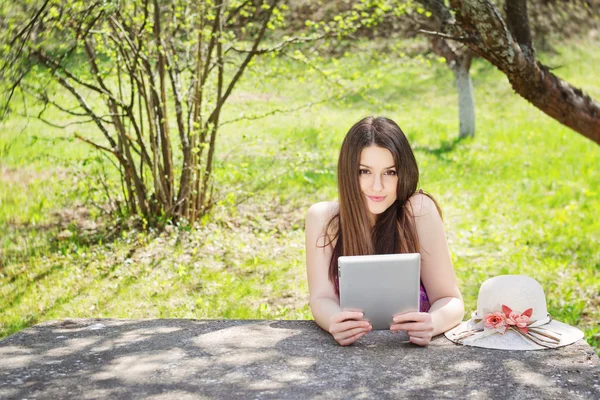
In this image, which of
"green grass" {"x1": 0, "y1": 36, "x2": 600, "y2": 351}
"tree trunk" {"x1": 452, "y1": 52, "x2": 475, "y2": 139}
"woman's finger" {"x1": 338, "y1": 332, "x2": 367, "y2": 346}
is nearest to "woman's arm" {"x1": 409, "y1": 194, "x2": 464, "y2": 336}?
"woman's finger" {"x1": 338, "y1": 332, "x2": 367, "y2": 346}

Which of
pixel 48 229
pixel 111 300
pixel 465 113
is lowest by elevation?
pixel 111 300

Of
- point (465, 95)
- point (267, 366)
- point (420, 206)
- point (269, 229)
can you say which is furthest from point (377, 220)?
point (465, 95)

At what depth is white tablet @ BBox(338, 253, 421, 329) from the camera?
2.91 meters

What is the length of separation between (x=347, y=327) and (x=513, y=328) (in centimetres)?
63

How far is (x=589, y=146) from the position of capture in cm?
1380

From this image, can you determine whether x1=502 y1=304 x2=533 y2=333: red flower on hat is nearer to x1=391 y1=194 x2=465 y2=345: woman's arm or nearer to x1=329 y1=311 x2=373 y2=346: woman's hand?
x1=391 y1=194 x2=465 y2=345: woman's arm

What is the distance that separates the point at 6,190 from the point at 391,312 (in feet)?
28.1

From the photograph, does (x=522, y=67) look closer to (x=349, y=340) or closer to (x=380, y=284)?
(x=380, y=284)

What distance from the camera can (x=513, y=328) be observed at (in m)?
3.03

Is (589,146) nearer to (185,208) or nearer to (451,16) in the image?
(185,208)

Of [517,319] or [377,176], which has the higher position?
[377,176]

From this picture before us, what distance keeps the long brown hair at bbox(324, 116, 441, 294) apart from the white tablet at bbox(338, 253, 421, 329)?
17.0 inches

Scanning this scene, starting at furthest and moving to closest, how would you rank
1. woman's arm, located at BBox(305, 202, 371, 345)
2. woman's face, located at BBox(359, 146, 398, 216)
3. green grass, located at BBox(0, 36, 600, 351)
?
green grass, located at BBox(0, 36, 600, 351)
woman's face, located at BBox(359, 146, 398, 216)
woman's arm, located at BBox(305, 202, 371, 345)

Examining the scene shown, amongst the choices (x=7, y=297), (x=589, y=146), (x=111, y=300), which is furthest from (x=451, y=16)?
(x=589, y=146)
